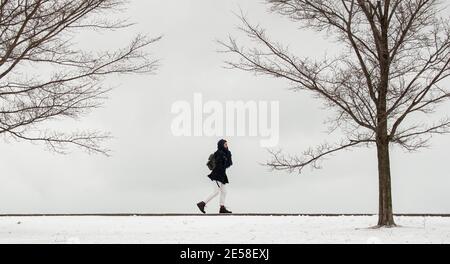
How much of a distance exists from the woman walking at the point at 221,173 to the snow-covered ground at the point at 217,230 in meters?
1.43

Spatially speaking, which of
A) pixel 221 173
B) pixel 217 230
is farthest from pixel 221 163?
pixel 217 230

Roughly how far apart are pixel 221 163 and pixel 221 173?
0.30m

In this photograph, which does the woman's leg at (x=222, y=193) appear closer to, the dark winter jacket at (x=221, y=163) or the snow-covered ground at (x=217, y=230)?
the dark winter jacket at (x=221, y=163)

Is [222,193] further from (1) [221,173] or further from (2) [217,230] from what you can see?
(2) [217,230]

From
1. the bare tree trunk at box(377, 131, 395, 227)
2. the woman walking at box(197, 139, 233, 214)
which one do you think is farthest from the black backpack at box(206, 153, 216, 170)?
the bare tree trunk at box(377, 131, 395, 227)

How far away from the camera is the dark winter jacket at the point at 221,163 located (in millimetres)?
20328

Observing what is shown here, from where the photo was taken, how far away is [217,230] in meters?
16.1

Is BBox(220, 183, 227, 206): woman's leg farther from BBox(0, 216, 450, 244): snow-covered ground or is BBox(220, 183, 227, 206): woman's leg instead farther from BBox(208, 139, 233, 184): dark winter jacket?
BBox(0, 216, 450, 244): snow-covered ground

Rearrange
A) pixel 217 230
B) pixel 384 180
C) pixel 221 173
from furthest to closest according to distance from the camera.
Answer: pixel 221 173 → pixel 384 180 → pixel 217 230

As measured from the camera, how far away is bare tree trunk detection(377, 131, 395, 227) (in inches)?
692

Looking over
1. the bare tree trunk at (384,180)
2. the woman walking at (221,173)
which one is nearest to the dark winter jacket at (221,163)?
the woman walking at (221,173)

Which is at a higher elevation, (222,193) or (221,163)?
(221,163)
